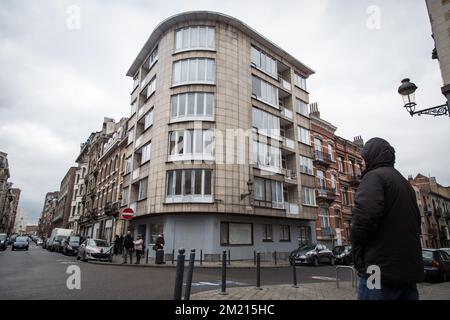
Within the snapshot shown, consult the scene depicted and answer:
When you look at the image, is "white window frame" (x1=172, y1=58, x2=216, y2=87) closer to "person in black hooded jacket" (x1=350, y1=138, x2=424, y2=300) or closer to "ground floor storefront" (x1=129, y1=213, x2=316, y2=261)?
"ground floor storefront" (x1=129, y1=213, x2=316, y2=261)

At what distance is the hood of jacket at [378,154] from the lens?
8.74 feet

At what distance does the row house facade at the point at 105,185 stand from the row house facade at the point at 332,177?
63.9 feet

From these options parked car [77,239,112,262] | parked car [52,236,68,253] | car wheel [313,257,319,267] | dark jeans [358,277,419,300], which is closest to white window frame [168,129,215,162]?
parked car [77,239,112,262]

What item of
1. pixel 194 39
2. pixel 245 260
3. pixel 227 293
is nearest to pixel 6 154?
pixel 194 39

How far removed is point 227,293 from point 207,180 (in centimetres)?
1354

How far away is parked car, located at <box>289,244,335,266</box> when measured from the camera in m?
17.8

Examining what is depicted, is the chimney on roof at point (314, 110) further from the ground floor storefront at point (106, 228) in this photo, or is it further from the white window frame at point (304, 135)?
the ground floor storefront at point (106, 228)

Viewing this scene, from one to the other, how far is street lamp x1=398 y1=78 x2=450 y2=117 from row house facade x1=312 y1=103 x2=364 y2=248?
20.1 m

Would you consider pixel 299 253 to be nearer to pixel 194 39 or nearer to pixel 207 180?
pixel 207 180

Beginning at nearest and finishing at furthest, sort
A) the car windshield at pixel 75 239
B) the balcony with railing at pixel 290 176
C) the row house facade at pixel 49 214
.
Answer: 1. the balcony with railing at pixel 290 176
2. the car windshield at pixel 75 239
3. the row house facade at pixel 49 214

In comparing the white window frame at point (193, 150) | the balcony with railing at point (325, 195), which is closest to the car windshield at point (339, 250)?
the balcony with railing at point (325, 195)

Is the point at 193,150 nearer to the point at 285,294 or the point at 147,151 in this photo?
the point at 147,151
